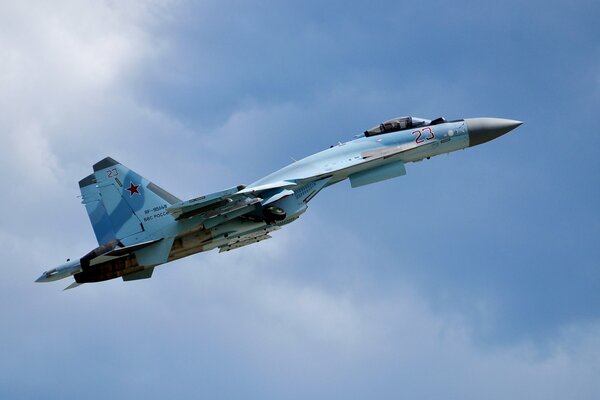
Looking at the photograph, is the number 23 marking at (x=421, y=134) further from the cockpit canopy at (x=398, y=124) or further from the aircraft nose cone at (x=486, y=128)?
the aircraft nose cone at (x=486, y=128)

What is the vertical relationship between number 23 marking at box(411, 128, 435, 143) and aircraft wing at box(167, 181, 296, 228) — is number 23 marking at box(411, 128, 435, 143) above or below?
above

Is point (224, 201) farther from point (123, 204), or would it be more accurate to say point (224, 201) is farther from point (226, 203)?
point (123, 204)

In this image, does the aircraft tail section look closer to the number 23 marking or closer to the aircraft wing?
the aircraft wing

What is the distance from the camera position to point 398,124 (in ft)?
102

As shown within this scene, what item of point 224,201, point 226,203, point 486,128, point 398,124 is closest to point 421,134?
point 398,124

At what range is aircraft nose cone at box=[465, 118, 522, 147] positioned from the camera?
102 ft

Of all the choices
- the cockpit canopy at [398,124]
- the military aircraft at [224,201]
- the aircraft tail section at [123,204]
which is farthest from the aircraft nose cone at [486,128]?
the aircraft tail section at [123,204]

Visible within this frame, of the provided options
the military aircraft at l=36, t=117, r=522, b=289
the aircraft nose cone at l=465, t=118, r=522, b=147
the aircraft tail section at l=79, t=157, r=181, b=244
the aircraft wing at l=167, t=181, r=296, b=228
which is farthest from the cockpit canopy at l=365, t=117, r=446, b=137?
the aircraft tail section at l=79, t=157, r=181, b=244

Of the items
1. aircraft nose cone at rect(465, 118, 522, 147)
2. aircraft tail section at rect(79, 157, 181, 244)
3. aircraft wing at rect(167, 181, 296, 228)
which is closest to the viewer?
aircraft wing at rect(167, 181, 296, 228)

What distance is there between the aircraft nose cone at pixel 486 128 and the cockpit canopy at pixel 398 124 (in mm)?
1193

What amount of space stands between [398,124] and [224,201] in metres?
8.04

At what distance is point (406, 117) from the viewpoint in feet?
103

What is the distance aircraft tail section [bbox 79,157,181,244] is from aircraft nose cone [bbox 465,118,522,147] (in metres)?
11.8

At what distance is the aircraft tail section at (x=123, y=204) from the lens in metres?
28.9
